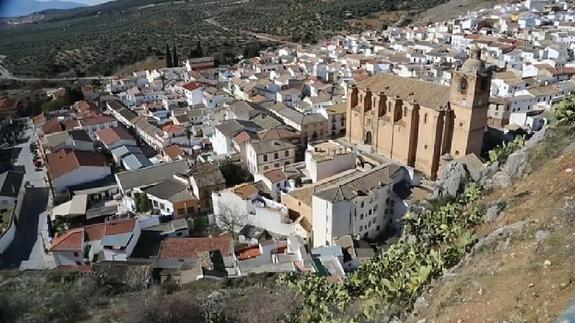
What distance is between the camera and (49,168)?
3944cm

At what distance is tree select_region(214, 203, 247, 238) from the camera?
3153 cm

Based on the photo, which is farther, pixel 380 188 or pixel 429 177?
pixel 429 177

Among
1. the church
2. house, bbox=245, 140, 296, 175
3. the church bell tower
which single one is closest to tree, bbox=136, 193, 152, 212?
house, bbox=245, 140, 296, 175

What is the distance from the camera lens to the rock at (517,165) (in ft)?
56.7

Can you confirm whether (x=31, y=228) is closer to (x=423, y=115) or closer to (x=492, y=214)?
(x=423, y=115)

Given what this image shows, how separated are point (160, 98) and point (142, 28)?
6015cm

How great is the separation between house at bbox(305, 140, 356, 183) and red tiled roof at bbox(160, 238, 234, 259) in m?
7.61

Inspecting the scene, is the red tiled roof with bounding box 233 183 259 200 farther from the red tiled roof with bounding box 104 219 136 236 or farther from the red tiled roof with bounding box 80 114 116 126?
the red tiled roof with bounding box 80 114 116 126

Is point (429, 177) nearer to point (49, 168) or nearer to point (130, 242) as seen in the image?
point (130, 242)

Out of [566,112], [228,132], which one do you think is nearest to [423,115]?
[566,112]

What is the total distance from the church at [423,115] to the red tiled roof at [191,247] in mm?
Result: 13934

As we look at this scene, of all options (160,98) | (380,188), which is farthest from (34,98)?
(380,188)

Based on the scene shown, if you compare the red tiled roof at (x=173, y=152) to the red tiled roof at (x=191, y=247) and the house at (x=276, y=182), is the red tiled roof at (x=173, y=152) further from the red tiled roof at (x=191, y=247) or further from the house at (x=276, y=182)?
the red tiled roof at (x=191, y=247)

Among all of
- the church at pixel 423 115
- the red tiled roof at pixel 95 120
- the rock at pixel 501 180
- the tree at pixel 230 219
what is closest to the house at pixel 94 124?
the red tiled roof at pixel 95 120
